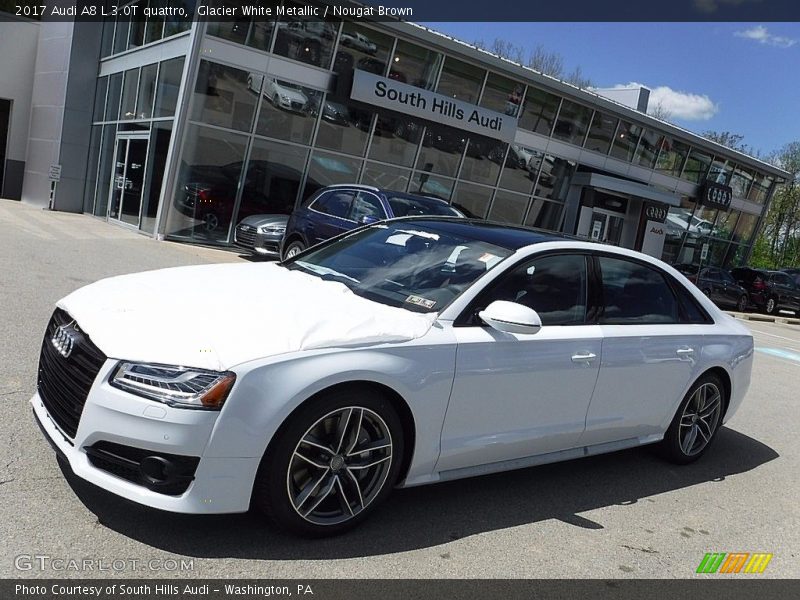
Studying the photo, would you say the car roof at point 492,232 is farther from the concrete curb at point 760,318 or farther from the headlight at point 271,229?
the concrete curb at point 760,318

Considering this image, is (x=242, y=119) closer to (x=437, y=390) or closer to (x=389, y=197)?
(x=389, y=197)

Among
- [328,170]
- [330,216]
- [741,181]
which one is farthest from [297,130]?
[741,181]

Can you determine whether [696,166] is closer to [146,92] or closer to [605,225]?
[605,225]

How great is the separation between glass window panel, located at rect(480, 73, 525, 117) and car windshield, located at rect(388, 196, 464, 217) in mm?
11293

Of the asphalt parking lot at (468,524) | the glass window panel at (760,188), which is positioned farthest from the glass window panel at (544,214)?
the asphalt parking lot at (468,524)

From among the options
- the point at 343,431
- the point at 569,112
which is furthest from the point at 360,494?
the point at 569,112

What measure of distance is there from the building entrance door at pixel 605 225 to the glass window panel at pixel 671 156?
314 centimetres

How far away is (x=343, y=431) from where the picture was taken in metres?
3.49

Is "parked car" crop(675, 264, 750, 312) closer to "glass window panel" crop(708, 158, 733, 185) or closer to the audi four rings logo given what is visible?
"glass window panel" crop(708, 158, 733, 185)

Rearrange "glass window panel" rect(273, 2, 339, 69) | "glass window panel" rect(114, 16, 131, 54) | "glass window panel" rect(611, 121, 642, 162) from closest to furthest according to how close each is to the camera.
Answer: "glass window panel" rect(273, 2, 339, 69), "glass window panel" rect(114, 16, 131, 54), "glass window panel" rect(611, 121, 642, 162)

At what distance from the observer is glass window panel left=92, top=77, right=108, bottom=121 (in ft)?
74.0

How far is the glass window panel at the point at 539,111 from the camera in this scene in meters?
24.3

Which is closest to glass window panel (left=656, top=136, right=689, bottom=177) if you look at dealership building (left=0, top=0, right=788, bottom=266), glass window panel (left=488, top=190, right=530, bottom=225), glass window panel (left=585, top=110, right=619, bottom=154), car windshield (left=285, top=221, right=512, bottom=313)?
dealership building (left=0, top=0, right=788, bottom=266)

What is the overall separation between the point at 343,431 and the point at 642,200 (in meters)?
28.3
